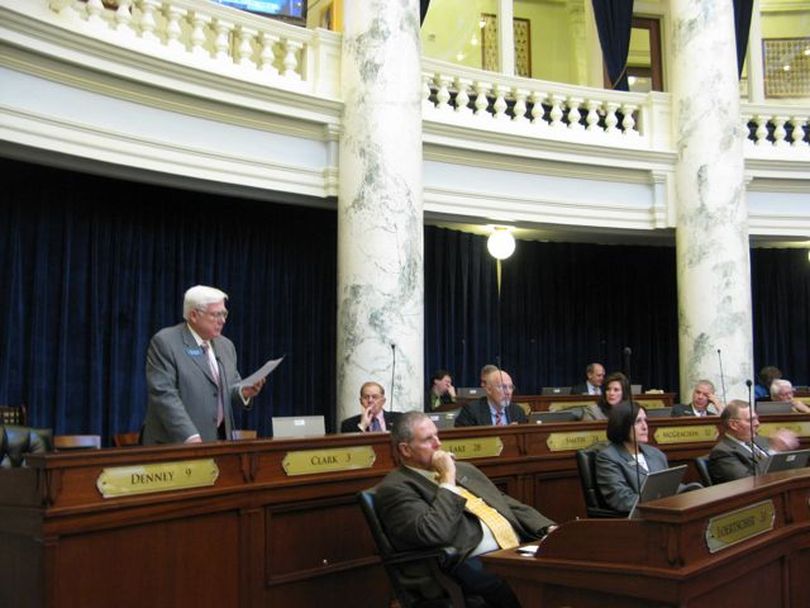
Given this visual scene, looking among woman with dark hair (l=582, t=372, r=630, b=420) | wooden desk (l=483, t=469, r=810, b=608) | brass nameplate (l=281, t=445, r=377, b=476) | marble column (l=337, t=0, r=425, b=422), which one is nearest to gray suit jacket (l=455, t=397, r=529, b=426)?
woman with dark hair (l=582, t=372, r=630, b=420)

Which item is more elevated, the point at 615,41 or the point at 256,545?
the point at 615,41

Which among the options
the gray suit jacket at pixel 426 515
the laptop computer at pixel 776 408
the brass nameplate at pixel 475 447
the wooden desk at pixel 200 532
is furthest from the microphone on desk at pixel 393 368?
the gray suit jacket at pixel 426 515

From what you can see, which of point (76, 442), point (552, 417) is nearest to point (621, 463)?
point (552, 417)

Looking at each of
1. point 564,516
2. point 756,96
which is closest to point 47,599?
point 564,516

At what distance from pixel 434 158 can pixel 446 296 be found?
2297mm

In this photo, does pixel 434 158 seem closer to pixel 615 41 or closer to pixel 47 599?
pixel 615 41

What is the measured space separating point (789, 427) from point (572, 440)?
2057 mm

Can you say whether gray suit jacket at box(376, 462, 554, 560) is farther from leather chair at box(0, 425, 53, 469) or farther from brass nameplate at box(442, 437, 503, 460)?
leather chair at box(0, 425, 53, 469)

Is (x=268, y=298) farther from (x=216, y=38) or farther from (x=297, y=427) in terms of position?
(x=297, y=427)

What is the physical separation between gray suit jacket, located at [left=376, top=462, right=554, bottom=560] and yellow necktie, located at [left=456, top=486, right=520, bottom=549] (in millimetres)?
34

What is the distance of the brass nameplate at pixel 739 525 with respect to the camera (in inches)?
110

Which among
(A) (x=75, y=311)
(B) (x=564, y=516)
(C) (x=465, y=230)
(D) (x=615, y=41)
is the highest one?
(D) (x=615, y=41)

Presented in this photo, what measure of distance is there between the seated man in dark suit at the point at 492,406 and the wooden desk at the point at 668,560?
3.18 metres

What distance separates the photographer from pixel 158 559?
142 inches
